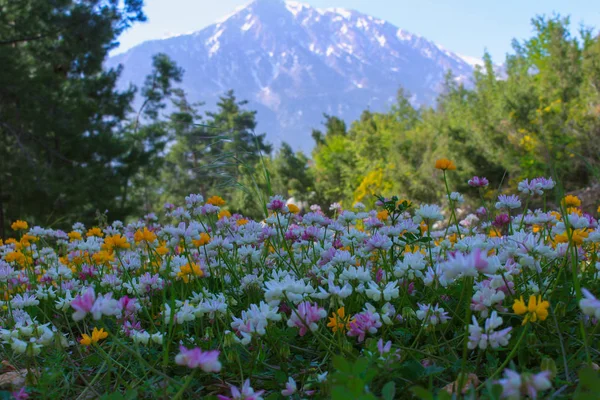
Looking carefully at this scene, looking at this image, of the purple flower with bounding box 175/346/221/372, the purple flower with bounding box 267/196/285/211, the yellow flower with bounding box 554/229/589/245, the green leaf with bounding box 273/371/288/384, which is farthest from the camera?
the purple flower with bounding box 267/196/285/211

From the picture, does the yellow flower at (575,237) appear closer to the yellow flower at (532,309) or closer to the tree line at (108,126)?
the yellow flower at (532,309)

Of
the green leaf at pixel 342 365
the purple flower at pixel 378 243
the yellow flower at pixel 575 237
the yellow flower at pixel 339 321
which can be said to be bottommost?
the yellow flower at pixel 339 321

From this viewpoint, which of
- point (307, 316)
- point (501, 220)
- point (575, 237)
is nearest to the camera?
point (307, 316)

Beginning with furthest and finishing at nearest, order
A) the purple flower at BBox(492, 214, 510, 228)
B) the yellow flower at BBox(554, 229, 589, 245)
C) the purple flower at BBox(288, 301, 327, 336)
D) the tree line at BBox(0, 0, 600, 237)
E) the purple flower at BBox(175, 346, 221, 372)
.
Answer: the tree line at BBox(0, 0, 600, 237), the purple flower at BBox(492, 214, 510, 228), the yellow flower at BBox(554, 229, 589, 245), the purple flower at BBox(288, 301, 327, 336), the purple flower at BBox(175, 346, 221, 372)

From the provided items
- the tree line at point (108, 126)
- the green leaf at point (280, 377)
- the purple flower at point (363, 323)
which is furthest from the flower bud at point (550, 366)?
the tree line at point (108, 126)

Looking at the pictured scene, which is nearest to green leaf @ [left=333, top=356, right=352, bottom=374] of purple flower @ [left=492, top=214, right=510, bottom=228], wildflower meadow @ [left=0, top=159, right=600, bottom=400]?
wildflower meadow @ [left=0, top=159, right=600, bottom=400]

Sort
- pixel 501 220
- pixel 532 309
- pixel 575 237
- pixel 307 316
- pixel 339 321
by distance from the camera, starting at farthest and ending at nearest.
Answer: pixel 501 220 → pixel 575 237 → pixel 339 321 → pixel 307 316 → pixel 532 309

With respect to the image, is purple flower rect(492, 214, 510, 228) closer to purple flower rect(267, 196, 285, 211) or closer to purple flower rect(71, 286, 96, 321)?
purple flower rect(267, 196, 285, 211)

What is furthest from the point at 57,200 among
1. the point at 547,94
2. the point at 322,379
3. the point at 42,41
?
the point at 547,94

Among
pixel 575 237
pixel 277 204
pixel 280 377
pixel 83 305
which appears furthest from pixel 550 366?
pixel 277 204

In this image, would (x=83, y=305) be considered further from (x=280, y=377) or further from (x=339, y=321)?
(x=339, y=321)

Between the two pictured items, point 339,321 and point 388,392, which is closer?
point 388,392

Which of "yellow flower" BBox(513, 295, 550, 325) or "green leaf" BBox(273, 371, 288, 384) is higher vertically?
"yellow flower" BBox(513, 295, 550, 325)

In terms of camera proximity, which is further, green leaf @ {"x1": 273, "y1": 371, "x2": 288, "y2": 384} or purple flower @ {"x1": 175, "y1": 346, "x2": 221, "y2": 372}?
green leaf @ {"x1": 273, "y1": 371, "x2": 288, "y2": 384}
